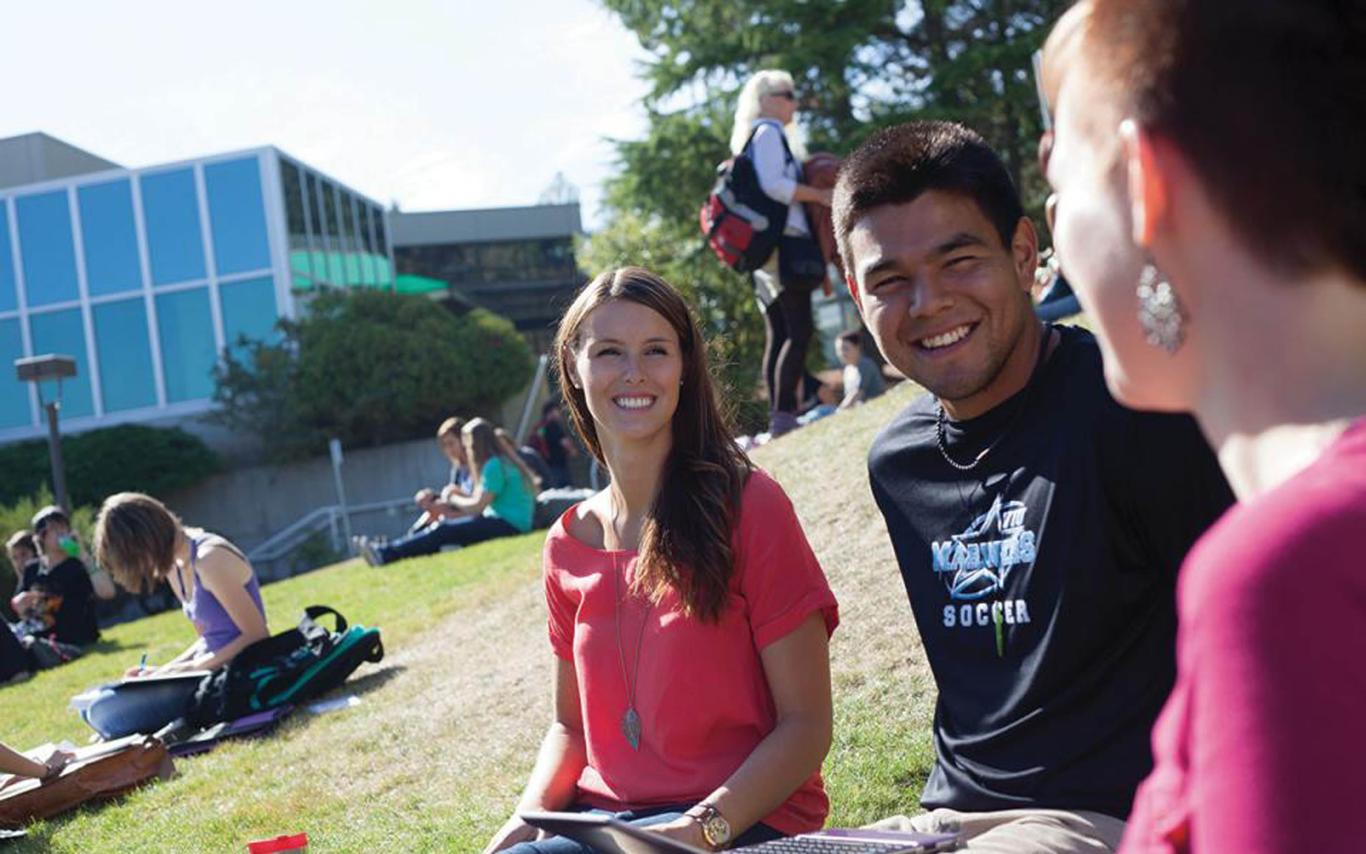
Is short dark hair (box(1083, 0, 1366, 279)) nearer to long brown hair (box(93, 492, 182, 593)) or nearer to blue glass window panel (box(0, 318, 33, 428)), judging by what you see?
long brown hair (box(93, 492, 182, 593))

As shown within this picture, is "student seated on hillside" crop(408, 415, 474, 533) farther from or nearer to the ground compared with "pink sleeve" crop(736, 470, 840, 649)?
nearer to the ground

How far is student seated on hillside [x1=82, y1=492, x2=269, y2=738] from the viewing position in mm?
8414

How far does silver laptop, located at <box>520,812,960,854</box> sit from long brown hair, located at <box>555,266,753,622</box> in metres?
1.03

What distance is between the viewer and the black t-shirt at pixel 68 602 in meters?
14.4

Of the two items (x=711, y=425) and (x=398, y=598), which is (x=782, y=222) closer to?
(x=398, y=598)

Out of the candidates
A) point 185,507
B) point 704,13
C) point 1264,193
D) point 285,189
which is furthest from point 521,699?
point 285,189

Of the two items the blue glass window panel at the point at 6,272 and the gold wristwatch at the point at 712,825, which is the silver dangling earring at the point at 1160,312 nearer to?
the gold wristwatch at the point at 712,825

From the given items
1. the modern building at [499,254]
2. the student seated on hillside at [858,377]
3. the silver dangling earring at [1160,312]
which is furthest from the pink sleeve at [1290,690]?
the modern building at [499,254]

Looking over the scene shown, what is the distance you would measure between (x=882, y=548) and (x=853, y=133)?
15.9 meters

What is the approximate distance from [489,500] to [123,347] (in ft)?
74.5

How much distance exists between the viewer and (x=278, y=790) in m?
6.92

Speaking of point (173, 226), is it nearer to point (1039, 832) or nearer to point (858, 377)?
point (858, 377)

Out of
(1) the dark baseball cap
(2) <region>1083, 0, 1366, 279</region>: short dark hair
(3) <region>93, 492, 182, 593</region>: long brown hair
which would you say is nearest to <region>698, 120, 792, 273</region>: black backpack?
(3) <region>93, 492, 182, 593</region>: long brown hair

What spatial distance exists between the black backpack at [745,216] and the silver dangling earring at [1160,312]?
8540 mm
